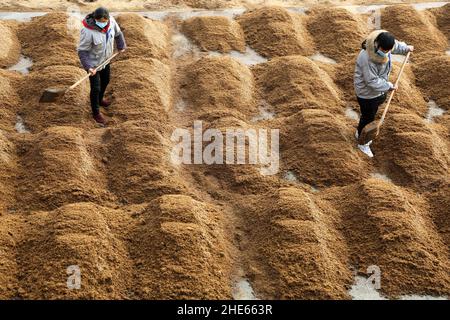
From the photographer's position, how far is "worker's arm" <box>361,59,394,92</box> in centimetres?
497

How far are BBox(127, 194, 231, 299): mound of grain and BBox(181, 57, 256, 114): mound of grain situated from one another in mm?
1839

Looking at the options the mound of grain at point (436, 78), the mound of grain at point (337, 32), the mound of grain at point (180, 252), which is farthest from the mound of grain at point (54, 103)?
the mound of grain at point (436, 78)

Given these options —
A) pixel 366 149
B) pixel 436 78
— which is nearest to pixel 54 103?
pixel 366 149

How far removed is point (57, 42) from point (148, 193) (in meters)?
3.15

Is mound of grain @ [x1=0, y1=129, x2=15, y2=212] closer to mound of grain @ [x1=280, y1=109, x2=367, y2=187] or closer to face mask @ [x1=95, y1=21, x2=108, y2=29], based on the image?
face mask @ [x1=95, y1=21, x2=108, y2=29]

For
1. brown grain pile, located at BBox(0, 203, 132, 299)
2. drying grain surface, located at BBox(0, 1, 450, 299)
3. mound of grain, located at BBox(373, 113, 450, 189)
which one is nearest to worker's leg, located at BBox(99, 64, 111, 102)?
drying grain surface, located at BBox(0, 1, 450, 299)

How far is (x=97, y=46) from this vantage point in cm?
525

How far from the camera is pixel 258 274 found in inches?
164

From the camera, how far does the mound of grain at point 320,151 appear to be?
5152 mm

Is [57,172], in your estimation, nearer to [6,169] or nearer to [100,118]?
[6,169]

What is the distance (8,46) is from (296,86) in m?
3.68

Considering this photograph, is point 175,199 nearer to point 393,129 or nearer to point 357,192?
point 357,192

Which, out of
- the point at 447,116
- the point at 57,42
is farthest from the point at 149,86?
the point at 447,116

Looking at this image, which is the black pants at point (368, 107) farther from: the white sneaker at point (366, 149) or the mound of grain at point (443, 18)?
the mound of grain at point (443, 18)
